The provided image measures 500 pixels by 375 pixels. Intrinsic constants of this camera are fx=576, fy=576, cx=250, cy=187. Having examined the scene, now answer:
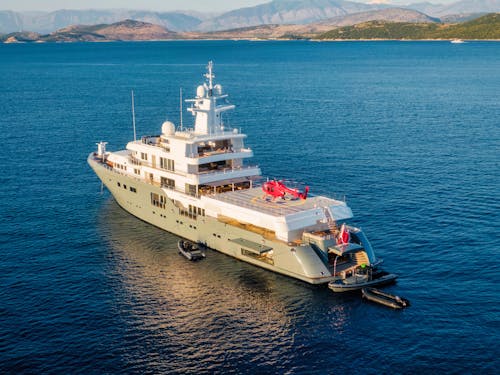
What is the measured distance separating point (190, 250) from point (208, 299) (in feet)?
31.7

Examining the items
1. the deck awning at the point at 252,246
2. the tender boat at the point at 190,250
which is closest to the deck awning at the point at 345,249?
the deck awning at the point at 252,246

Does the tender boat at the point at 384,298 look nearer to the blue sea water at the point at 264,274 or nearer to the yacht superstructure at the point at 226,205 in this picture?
the blue sea water at the point at 264,274

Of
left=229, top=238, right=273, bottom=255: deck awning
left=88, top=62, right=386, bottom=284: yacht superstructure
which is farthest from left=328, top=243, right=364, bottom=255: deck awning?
left=229, top=238, right=273, bottom=255: deck awning

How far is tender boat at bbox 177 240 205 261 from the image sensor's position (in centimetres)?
5178

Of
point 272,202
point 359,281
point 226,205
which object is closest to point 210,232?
point 226,205

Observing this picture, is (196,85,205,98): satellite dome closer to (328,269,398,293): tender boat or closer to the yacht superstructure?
the yacht superstructure

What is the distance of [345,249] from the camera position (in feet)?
153

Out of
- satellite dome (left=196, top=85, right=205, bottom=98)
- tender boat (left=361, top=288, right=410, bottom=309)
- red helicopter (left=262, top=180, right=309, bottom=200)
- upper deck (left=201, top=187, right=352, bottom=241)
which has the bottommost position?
tender boat (left=361, top=288, right=410, bottom=309)

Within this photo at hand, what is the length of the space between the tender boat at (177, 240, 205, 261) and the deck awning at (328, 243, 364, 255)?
12.3m

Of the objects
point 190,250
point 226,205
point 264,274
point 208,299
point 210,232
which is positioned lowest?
point 208,299

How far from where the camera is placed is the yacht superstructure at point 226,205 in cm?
4734

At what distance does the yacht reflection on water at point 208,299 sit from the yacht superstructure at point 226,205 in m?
2.09

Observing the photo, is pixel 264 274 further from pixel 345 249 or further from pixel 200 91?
pixel 200 91

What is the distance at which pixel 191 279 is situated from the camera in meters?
48.0
